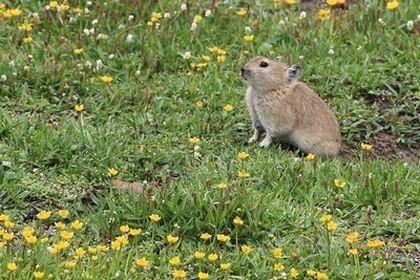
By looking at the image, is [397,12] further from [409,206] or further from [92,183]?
[92,183]

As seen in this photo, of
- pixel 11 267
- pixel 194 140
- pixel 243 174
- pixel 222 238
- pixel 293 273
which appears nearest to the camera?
pixel 11 267

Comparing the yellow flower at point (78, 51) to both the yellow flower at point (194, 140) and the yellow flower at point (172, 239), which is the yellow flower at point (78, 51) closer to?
the yellow flower at point (194, 140)

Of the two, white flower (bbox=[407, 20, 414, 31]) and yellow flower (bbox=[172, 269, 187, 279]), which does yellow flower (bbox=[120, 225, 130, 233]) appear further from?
white flower (bbox=[407, 20, 414, 31])

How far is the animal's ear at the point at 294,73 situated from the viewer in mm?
9195

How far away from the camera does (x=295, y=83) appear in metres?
9.30

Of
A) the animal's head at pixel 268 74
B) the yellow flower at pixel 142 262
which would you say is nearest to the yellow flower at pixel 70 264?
the yellow flower at pixel 142 262

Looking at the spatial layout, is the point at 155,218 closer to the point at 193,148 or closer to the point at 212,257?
the point at 212,257

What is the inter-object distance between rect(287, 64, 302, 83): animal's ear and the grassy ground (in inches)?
22.8

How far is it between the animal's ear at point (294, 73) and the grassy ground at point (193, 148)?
578 mm

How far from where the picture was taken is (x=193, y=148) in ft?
29.0

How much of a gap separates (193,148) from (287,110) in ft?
2.94

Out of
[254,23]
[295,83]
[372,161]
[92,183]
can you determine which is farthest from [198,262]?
[254,23]

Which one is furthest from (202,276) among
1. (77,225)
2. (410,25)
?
(410,25)

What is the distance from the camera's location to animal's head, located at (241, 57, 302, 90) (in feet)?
30.3
